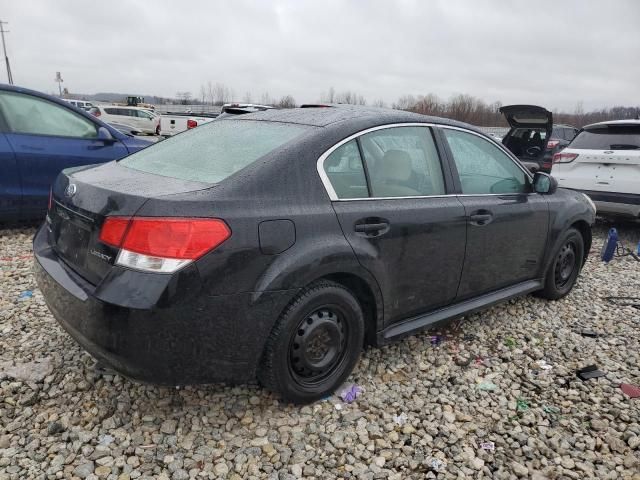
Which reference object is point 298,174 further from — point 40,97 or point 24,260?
point 40,97

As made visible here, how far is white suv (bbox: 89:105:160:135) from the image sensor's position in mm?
24312

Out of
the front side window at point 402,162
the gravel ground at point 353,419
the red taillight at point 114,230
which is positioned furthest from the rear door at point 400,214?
the red taillight at point 114,230

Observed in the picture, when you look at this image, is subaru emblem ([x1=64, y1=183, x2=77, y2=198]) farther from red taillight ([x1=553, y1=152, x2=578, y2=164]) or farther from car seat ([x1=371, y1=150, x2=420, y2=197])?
red taillight ([x1=553, y1=152, x2=578, y2=164])

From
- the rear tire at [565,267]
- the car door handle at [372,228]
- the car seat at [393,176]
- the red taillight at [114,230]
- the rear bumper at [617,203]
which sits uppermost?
the car seat at [393,176]

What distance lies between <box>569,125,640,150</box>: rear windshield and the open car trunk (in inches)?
67.8

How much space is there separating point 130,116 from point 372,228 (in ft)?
84.7

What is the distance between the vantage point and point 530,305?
4328 mm

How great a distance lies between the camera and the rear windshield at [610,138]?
6.42 meters

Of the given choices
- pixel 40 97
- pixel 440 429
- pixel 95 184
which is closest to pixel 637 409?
pixel 440 429

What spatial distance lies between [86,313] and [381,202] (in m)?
1.61

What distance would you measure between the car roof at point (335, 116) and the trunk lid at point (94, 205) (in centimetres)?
86

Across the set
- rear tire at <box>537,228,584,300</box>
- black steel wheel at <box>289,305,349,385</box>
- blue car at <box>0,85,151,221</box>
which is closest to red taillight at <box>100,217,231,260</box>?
black steel wheel at <box>289,305,349,385</box>

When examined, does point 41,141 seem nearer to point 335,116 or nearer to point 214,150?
point 214,150

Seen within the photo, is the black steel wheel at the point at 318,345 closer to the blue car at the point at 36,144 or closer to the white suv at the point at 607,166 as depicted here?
the blue car at the point at 36,144
